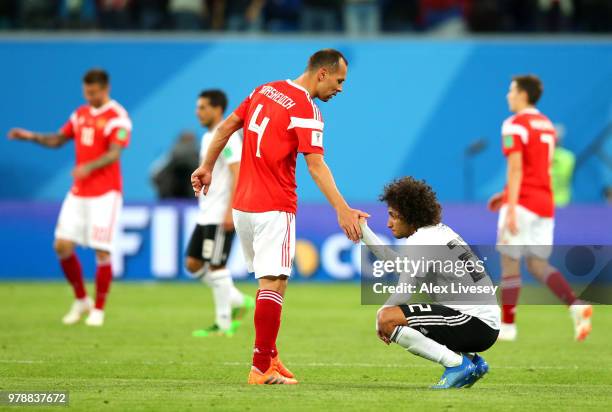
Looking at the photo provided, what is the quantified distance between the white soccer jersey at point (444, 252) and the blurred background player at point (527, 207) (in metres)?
4.11

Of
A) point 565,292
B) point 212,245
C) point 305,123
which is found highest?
point 305,123

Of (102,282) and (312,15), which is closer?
(102,282)

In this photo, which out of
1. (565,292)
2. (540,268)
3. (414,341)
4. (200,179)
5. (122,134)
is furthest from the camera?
(122,134)

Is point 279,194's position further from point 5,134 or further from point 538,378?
point 5,134

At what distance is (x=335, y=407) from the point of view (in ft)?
23.6

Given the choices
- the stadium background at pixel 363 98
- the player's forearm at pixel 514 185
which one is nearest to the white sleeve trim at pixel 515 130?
the player's forearm at pixel 514 185

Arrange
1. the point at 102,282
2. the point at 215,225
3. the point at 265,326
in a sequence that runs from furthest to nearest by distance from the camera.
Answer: the point at 102,282
the point at 215,225
the point at 265,326

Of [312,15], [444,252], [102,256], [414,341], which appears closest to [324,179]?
[444,252]

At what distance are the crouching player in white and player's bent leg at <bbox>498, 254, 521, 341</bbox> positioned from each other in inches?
164

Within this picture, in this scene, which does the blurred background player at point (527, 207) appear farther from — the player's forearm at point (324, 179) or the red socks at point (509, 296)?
the player's forearm at point (324, 179)

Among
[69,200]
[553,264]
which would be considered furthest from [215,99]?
[553,264]

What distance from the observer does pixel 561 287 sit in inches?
480

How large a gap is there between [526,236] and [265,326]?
492 centimetres

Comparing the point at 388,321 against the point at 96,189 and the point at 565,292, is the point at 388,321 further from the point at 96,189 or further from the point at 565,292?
the point at 96,189
